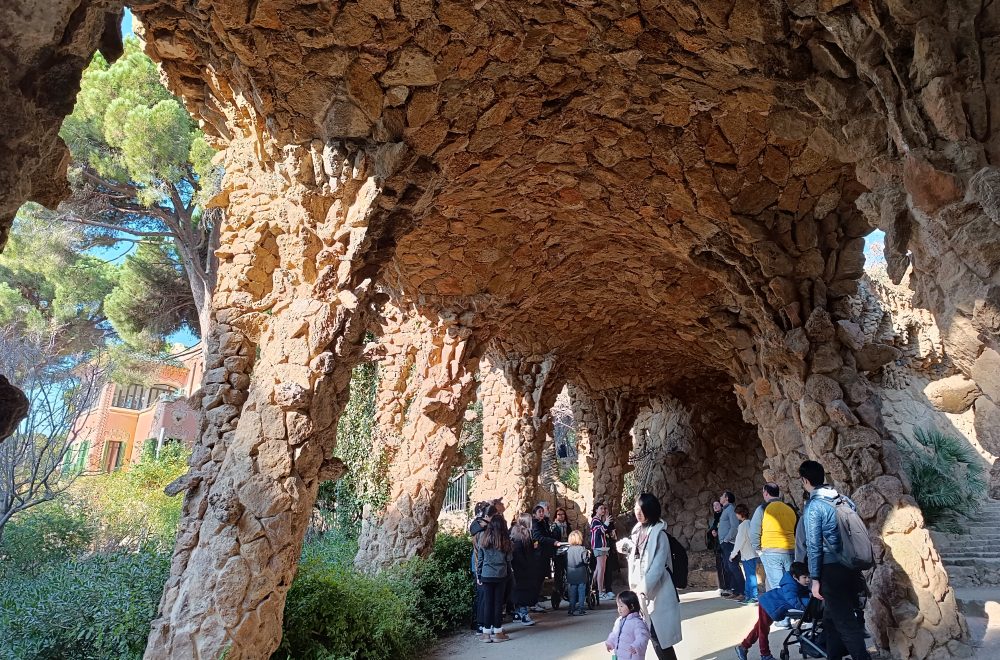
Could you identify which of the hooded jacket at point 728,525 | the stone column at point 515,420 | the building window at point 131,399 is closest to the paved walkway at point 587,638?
the hooded jacket at point 728,525

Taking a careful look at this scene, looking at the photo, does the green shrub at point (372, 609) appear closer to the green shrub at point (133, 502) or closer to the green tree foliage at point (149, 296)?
the green shrub at point (133, 502)

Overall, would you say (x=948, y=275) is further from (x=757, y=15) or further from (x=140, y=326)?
(x=140, y=326)

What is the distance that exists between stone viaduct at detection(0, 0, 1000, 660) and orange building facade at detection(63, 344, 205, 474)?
10.3 m

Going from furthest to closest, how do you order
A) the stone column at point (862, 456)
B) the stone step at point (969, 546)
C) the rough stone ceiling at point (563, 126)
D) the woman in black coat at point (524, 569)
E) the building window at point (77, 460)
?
the building window at point (77, 460), the stone step at point (969, 546), the woman in black coat at point (524, 569), the stone column at point (862, 456), the rough stone ceiling at point (563, 126)

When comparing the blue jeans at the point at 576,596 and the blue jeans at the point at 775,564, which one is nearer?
the blue jeans at the point at 775,564

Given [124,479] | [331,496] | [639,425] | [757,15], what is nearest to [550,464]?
[639,425]

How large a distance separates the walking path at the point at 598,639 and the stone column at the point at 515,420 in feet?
7.20

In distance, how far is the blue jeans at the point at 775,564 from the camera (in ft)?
12.7

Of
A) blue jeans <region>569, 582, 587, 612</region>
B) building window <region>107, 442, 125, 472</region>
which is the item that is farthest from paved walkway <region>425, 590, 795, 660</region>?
building window <region>107, 442, 125, 472</region>

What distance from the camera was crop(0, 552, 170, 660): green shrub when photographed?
3371 mm

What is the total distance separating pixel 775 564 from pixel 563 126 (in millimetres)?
3307

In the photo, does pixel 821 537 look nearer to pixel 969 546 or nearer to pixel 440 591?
pixel 440 591

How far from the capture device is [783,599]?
359 cm

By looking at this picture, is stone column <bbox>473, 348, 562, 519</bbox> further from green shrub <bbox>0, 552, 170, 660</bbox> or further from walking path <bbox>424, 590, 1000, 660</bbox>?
green shrub <bbox>0, 552, 170, 660</bbox>
